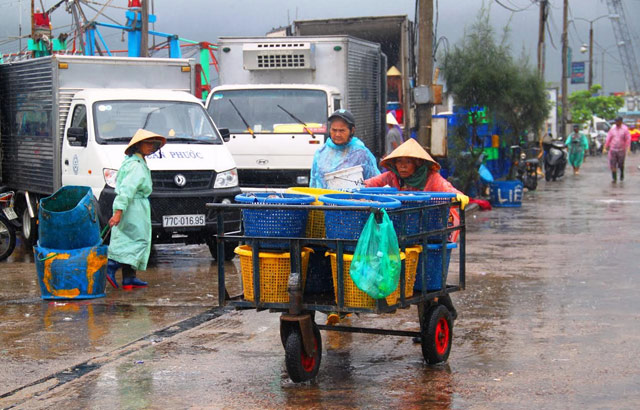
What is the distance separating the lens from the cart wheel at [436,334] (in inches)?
263

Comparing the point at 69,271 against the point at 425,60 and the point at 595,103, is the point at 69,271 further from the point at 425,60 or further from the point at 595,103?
the point at 595,103

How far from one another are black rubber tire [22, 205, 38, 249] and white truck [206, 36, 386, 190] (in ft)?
10.1

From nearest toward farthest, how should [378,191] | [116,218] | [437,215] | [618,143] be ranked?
[437,215] < [378,191] < [116,218] < [618,143]

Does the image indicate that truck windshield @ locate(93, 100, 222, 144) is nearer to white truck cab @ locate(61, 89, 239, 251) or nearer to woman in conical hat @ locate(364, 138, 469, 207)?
white truck cab @ locate(61, 89, 239, 251)

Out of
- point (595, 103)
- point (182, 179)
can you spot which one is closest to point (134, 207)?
point (182, 179)

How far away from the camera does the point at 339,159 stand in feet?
28.7

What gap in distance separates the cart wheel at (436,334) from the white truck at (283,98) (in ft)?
23.0

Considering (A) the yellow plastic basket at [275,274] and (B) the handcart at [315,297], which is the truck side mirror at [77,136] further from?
(A) the yellow plastic basket at [275,274]

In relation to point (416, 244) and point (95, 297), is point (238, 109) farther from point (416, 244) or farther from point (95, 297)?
point (416, 244)

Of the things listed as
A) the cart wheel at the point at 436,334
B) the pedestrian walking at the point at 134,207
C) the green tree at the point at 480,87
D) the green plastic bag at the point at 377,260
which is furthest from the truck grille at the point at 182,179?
the green tree at the point at 480,87

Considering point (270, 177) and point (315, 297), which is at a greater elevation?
point (270, 177)

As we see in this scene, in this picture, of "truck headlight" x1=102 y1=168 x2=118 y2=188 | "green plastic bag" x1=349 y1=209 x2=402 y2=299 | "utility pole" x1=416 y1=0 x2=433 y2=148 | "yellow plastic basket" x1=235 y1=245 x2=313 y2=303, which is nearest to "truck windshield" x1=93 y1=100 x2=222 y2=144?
"truck headlight" x1=102 y1=168 x2=118 y2=188

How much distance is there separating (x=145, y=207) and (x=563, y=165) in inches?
857

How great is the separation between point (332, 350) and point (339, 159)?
201 cm
